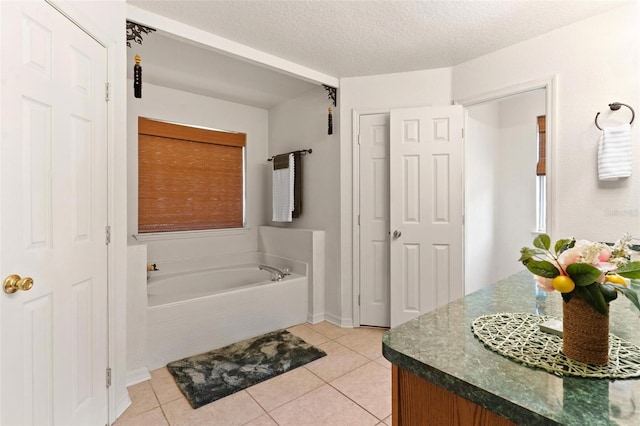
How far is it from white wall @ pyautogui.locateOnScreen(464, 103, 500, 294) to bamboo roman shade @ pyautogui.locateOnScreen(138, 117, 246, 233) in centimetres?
266

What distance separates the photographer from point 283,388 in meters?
2.06

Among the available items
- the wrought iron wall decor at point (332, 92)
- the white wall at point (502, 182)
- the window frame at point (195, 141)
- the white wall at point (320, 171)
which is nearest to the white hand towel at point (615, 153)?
the white wall at point (502, 182)

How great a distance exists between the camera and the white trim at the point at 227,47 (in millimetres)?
2053

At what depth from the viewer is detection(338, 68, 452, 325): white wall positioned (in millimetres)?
2904

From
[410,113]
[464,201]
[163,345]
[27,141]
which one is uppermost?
[410,113]

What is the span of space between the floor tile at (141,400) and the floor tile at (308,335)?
1228 millimetres

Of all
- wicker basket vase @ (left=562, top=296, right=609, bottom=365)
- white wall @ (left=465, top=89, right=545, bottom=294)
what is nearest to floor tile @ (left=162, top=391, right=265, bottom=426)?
wicker basket vase @ (left=562, top=296, right=609, bottom=365)

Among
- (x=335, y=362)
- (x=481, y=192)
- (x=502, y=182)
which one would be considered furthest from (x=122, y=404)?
(x=502, y=182)

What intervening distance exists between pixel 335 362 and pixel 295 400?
54 cm

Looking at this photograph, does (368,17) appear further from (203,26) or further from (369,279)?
(369,279)

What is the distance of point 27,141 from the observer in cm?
126

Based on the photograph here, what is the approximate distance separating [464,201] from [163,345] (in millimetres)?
2712

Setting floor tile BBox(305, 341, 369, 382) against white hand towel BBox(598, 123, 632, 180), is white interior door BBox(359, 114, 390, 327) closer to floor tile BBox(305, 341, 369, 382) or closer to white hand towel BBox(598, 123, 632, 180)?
floor tile BBox(305, 341, 369, 382)

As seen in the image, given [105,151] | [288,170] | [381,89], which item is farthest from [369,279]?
[105,151]
